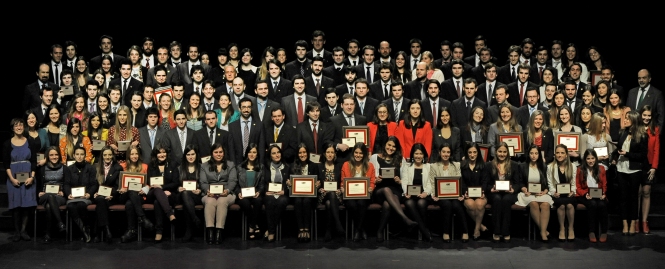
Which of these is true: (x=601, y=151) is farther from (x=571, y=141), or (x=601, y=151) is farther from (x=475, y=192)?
(x=475, y=192)

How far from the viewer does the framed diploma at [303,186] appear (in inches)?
420

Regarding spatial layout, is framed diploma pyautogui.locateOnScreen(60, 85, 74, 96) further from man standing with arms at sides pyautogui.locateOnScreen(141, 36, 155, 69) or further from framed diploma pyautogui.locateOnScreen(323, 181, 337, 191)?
framed diploma pyautogui.locateOnScreen(323, 181, 337, 191)

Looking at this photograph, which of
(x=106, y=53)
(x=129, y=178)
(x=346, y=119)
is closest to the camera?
(x=129, y=178)

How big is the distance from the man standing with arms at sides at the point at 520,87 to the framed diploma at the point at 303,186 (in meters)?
2.94

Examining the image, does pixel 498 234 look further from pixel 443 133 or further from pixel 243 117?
pixel 243 117

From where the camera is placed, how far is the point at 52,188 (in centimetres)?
1073

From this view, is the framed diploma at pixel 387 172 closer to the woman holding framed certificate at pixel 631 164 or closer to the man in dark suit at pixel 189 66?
the woman holding framed certificate at pixel 631 164

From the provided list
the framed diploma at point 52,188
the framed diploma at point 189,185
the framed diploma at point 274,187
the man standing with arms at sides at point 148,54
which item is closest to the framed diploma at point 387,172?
the framed diploma at point 274,187

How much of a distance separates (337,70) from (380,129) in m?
1.63

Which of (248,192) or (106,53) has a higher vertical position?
(106,53)

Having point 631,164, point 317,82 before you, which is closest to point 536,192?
point 631,164

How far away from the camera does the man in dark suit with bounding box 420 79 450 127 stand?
11641 millimetres

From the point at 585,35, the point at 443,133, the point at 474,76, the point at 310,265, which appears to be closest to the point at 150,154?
the point at 310,265

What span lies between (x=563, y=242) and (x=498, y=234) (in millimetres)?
686
